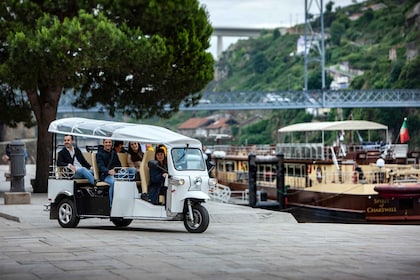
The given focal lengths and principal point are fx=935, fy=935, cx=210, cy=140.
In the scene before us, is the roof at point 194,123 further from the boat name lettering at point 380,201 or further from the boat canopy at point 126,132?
the boat canopy at point 126,132

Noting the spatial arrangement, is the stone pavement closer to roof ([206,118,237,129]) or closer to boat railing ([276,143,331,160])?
boat railing ([276,143,331,160])

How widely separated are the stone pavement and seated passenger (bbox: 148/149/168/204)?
644mm

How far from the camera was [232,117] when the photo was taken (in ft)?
497

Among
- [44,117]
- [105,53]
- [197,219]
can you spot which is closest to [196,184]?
[197,219]

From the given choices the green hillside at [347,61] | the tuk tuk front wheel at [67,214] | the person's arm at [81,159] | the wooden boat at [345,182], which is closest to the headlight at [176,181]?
the tuk tuk front wheel at [67,214]

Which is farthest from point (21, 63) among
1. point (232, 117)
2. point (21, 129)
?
point (232, 117)

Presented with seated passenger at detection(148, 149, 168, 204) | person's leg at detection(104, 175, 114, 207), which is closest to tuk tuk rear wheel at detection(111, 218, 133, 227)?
person's leg at detection(104, 175, 114, 207)

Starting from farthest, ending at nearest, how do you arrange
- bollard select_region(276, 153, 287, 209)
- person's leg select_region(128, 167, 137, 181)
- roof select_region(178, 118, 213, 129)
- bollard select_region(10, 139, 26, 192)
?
1. roof select_region(178, 118, 213, 129)
2. bollard select_region(276, 153, 287, 209)
3. bollard select_region(10, 139, 26, 192)
4. person's leg select_region(128, 167, 137, 181)

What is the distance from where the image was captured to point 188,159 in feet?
50.9

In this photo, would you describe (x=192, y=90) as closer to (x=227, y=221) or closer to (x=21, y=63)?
(x=21, y=63)

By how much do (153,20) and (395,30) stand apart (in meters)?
124

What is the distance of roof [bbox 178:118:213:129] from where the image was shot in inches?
5558

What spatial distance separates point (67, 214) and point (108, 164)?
3.90 ft

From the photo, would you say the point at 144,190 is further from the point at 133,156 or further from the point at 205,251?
the point at 205,251
